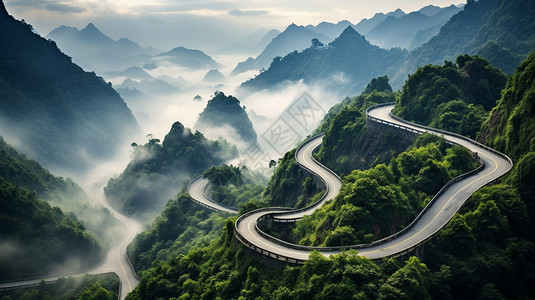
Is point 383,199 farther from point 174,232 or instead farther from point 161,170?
point 161,170

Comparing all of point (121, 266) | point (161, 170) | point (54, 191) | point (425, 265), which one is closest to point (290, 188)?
point (121, 266)

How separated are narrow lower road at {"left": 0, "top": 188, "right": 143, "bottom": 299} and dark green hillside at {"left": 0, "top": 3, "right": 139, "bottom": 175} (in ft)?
167

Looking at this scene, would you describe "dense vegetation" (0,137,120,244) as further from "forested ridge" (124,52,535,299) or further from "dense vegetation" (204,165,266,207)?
"forested ridge" (124,52,535,299)

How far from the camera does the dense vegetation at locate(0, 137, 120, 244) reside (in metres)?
104

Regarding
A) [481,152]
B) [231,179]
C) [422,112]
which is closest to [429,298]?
[481,152]

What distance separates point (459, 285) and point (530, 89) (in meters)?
25.3

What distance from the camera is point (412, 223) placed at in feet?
138

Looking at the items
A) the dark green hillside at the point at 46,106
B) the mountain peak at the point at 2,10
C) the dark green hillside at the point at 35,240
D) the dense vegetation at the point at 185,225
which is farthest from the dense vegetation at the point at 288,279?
the mountain peak at the point at 2,10

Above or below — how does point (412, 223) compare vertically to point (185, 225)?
above

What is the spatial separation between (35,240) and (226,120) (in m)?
112

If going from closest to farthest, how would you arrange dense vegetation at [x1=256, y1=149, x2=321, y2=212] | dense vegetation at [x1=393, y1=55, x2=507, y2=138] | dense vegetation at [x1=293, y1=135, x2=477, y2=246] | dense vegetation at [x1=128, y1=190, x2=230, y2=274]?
1. dense vegetation at [x1=293, y1=135, x2=477, y2=246]
2. dense vegetation at [x1=256, y1=149, x2=321, y2=212]
3. dense vegetation at [x1=393, y1=55, x2=507, y2=138]
4. dense vegetation at [x1=128, y1=190, x2=230, y2=274]

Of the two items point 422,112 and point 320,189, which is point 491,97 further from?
point 320,189

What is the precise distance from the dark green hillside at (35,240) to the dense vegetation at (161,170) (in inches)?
1387

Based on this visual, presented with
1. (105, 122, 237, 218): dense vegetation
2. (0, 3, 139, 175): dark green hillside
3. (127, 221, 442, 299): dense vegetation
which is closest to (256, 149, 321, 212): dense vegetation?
(127, 221, 442, 299): dense vegetation
